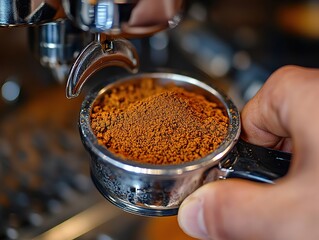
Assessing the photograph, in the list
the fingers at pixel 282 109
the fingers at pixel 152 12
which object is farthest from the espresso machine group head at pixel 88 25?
the fingers at pixel 282 109

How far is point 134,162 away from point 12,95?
0.48 m

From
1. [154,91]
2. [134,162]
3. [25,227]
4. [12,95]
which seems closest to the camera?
[134,162]

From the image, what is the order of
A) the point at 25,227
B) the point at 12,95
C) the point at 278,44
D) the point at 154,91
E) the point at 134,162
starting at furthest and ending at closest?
the point at 278,44, the point at 12,95, the point at 25,227, the point at 154,91, the point at 134,162

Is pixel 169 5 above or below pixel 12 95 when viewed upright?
above

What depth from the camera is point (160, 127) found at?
0.51 meters

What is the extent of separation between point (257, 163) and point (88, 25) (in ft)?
0.64

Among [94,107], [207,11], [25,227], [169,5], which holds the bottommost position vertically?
[25,227]

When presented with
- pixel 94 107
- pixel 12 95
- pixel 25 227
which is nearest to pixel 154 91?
pixel 94 107

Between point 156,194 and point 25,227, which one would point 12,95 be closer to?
point 25,227

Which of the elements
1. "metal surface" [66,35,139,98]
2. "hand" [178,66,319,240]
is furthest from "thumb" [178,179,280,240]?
"metal surface" [66,35,139,98]

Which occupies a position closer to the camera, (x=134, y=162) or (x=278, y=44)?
(x=134, y=162)

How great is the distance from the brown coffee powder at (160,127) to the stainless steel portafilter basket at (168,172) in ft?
0.04

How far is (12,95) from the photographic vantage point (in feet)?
2.90

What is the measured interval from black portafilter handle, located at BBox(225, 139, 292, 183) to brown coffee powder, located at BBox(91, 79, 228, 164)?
2 centimetres
